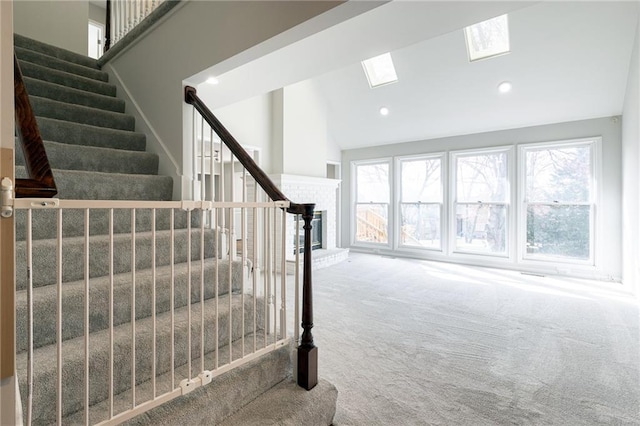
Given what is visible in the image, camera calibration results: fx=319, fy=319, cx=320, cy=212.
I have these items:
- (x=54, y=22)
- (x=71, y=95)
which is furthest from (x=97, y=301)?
(x=54, y=22)

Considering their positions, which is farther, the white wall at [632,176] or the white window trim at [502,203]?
the white window trim at [502,203]

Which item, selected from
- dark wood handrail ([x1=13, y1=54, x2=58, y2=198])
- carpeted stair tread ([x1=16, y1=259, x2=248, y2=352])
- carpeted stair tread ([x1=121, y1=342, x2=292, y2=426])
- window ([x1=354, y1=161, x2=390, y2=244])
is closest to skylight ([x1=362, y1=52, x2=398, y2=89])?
window ([x1=354, y1=161, x2=390, y2=244])

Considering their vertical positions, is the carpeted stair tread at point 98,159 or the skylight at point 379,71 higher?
the skylight at point 379,71

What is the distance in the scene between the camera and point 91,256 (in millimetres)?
1673

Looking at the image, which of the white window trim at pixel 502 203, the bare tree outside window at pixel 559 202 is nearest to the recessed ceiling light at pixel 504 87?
the white window trim at pixel 502 203

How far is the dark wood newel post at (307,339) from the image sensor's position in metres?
1.67

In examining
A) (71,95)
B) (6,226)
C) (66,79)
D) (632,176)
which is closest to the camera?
(6,226)

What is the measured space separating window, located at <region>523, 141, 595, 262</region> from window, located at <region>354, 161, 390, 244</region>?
258cm

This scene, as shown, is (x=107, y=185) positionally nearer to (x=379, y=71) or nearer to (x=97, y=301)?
(x=97, y=301)

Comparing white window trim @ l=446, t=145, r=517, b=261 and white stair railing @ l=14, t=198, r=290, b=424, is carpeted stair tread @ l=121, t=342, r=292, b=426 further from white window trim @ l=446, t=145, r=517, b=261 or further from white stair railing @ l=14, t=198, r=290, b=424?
white window trim @ l=446, t=145, r=517, b=261

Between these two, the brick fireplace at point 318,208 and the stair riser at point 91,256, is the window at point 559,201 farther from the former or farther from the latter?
the stair riser at point 91,256

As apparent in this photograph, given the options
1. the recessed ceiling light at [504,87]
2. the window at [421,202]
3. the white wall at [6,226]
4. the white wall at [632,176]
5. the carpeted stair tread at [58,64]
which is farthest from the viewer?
the window at [421,202]

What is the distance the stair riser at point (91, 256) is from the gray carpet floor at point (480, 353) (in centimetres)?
135

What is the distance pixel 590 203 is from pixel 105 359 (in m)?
6.00
